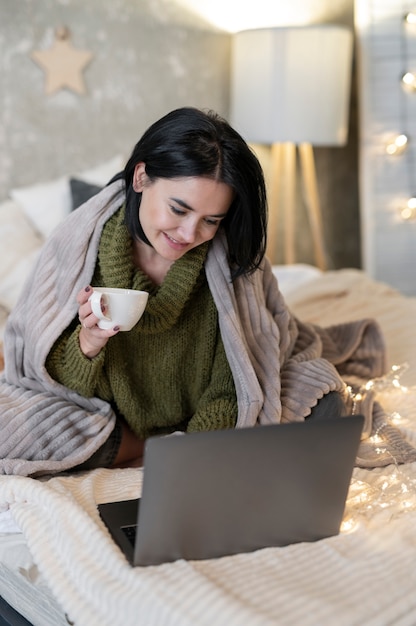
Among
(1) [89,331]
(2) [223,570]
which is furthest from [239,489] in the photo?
(1) [89,331]

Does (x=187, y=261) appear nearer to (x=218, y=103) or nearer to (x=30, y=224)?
(x=30, y=224)

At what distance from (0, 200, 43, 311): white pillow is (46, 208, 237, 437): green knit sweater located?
82cm

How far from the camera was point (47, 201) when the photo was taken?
2.91 meters

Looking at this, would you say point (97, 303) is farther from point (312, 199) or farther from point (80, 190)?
point (312, 199)

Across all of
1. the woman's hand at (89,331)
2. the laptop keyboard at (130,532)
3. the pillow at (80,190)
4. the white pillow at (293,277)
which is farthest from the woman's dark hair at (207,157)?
the white pillow at (293,277)

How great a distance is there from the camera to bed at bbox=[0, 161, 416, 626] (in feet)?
3.51

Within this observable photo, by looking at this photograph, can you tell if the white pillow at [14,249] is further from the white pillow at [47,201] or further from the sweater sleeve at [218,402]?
the sweater sleeve at [218,402]

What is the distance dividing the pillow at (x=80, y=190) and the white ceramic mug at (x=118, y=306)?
145cm

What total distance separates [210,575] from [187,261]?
2.46 feet

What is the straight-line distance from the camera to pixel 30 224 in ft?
9.49

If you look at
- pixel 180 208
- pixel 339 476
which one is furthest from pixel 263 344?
pixel 339 476

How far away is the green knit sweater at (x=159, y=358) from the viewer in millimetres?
1711

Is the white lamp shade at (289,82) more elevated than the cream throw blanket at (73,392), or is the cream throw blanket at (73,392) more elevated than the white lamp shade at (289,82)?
the white lamp shade at (289,82)

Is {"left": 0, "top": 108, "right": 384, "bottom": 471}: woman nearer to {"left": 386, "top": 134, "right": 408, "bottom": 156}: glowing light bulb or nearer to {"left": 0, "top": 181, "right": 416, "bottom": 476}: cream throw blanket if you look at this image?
{"left": 0, "top": 181, "right": 416, "bottom": 476}: cream throw blanket
